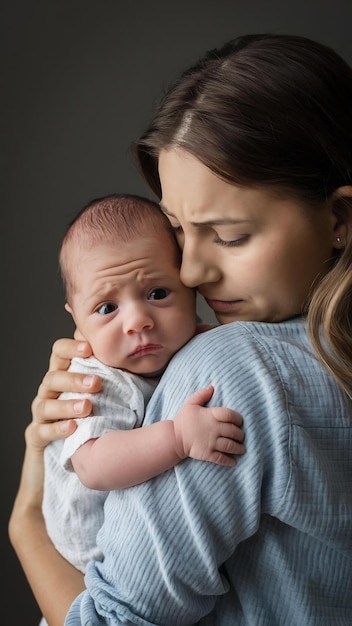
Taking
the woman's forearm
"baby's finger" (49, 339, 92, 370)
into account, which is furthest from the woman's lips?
the woman's forearm

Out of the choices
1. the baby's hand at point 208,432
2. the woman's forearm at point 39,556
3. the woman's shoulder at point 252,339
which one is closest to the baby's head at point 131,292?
the woman's shoulder at point 252,339

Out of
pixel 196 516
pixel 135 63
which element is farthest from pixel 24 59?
pixel 196 516

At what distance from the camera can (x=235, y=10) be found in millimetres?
2648

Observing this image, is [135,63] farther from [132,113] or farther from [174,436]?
[174,436]

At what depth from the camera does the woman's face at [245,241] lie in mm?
1349

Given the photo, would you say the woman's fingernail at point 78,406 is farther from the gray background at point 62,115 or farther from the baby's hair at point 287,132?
the gray background at point 62,115

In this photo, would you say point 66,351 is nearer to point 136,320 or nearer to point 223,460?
point 136,320

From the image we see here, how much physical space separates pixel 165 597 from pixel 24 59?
1.79 metres

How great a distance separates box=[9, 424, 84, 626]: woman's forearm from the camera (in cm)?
156

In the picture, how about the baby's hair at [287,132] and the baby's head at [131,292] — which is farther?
the baby's head at [131,292]

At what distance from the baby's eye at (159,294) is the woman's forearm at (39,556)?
1.62 feet

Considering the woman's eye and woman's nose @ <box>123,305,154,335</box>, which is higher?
the woman's eye

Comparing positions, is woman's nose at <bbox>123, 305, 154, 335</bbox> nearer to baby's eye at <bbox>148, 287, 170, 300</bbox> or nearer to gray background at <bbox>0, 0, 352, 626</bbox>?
baby's eye at <bbox>148, 287, 170, 300</bbox>

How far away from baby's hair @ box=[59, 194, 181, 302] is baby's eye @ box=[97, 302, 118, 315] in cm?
9
